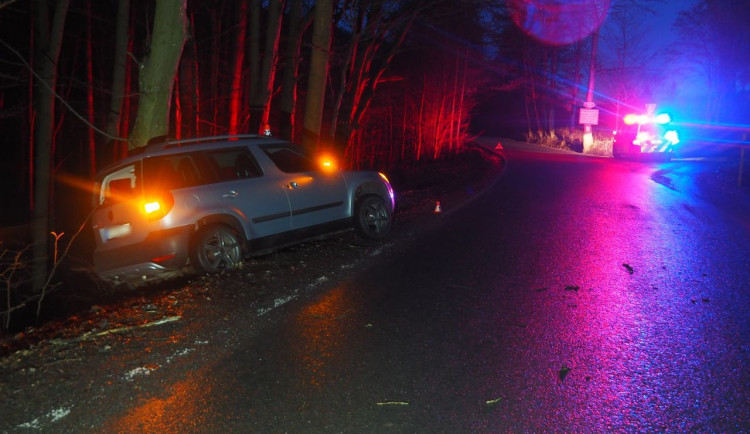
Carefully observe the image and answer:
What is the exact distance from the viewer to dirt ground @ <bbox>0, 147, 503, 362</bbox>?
5094mm

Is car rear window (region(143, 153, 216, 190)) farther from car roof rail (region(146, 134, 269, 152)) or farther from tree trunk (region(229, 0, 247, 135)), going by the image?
tree trunk (region(229, 0, 247, 135))

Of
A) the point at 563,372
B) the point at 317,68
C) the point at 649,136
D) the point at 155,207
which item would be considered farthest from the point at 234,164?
the point at 649,136

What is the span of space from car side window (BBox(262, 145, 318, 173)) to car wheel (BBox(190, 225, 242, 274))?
1.32 meters

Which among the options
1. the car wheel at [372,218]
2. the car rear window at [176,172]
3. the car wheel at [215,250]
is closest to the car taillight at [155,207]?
the car rear window at [176,172]

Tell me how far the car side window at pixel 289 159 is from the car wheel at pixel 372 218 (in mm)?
1080

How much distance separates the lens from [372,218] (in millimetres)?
9375

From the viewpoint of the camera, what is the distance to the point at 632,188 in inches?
616

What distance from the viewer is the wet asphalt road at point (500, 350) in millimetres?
3701

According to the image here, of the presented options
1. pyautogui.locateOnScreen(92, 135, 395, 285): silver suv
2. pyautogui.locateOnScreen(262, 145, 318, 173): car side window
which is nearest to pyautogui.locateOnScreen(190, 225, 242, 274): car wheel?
pyautogui.locateOnScreen(92, 135, 395, 285): silver suv

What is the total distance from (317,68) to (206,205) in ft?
25.1

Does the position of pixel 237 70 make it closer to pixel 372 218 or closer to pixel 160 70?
pixel 160 70

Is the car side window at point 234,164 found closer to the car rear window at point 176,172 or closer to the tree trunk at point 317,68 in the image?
the car rear window at point 176,172

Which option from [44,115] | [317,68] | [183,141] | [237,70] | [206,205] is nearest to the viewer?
[206,205]

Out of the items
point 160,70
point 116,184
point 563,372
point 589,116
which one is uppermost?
point 589,116
